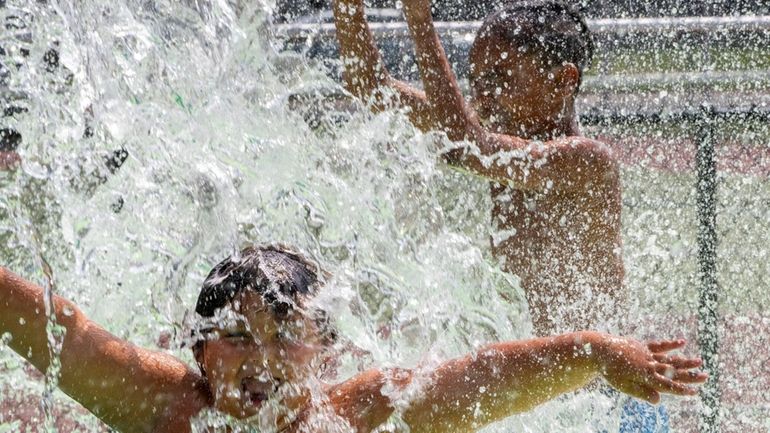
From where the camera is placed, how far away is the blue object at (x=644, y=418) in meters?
2.87

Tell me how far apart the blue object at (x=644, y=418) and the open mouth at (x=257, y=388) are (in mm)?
1028

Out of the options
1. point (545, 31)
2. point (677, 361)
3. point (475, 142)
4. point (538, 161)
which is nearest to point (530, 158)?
point (538, 161)

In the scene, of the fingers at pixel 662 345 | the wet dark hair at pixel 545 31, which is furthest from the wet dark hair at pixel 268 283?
the wet dark hair at pixel 545 31

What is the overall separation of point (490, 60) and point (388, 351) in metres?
0.84

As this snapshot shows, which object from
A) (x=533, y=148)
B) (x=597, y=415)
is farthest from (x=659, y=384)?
(x=533, y=148)

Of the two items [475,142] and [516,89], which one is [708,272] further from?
[475,142]

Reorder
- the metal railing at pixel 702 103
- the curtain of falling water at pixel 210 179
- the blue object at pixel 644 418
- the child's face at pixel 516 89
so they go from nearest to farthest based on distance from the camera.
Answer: the blue object at pixel 644 418
the curtain of falling water at pixel 210 179
the child's face at pixel 516 89
the metal railing at pixel 702 103

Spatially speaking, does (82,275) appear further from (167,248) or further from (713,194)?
(713,194)

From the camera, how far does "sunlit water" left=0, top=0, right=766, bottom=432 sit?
10.3ft

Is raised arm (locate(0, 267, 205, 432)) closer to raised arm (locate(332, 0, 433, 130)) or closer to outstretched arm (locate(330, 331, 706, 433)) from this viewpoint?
outstretched arm (locate(330, 331, 706, 433))

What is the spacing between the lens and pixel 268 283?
7.70ft

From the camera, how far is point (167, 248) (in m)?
3.25

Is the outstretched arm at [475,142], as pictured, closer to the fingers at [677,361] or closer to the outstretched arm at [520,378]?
the outstretched arm at [520,378]

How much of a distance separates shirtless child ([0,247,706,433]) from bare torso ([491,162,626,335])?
85 cm
